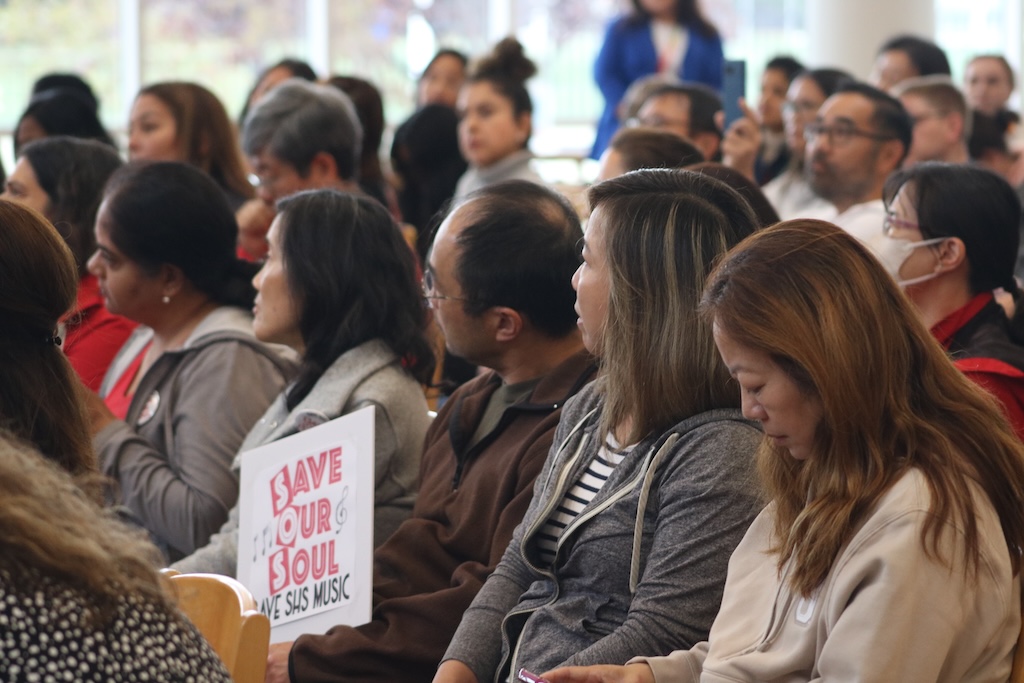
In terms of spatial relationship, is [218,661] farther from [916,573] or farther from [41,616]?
[916,573]

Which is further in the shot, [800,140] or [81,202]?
[800,140]

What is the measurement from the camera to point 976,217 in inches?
116

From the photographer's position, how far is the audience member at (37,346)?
1.99m

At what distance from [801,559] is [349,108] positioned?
3.22 metres

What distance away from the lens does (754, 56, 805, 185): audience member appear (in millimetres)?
6301

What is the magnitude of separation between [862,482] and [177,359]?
78.3 inches

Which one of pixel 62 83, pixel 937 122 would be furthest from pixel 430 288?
pixel 62 83

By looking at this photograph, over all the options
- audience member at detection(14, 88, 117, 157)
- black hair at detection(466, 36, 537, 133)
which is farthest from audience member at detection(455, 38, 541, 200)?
audience member at detection(14, 88, 117, 157)

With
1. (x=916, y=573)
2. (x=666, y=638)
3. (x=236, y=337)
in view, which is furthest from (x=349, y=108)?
(x=916, y=573)

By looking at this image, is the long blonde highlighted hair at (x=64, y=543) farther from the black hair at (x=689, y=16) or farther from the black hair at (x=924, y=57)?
the black hair at (x=924, y=57)

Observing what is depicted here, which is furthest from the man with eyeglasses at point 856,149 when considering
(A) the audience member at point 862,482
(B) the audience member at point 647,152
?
(A) the audience member at point 862,482

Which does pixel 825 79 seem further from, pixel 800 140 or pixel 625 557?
pixel 625 557

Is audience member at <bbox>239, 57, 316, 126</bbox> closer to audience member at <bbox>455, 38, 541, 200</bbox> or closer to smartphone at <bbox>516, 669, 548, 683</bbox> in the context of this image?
audience member at <bbox>455, 38, 541, 200</bbox>

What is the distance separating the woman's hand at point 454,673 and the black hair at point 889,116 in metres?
3.04
